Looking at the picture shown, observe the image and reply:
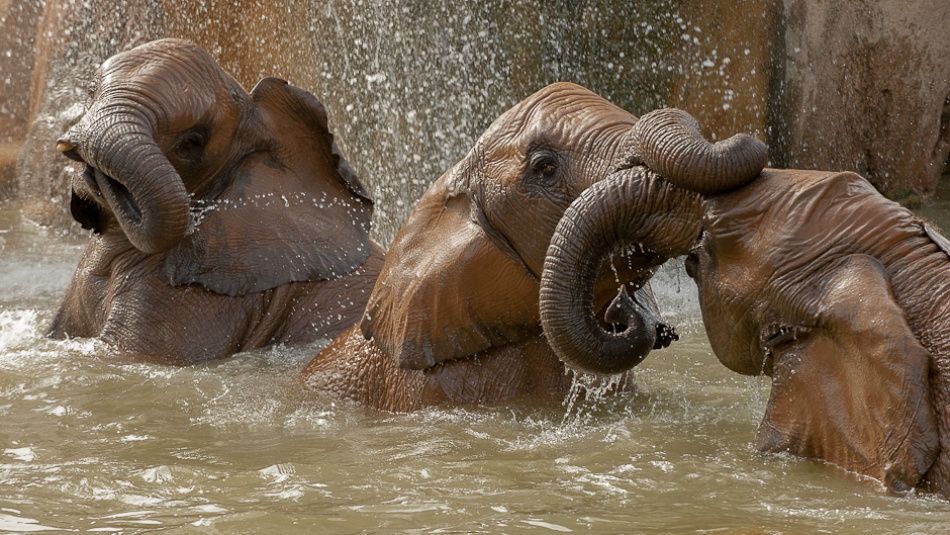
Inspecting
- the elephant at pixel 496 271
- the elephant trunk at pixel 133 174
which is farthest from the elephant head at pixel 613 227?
the elephant trunk at pixel 133 174

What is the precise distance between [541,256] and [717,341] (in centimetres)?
85

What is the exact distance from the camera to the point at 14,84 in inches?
717

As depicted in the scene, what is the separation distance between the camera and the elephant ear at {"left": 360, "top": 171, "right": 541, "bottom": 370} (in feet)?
17.6

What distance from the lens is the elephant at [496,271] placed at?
520cm

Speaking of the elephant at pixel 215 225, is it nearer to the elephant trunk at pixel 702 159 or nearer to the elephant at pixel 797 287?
the elephant at pixel 797 287

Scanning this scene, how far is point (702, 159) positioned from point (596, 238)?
446 millimetres

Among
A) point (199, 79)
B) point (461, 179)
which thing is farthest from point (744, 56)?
point (461, 179)

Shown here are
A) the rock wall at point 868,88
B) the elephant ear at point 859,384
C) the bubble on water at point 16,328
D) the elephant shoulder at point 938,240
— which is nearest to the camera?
the elephant ear at point 859,384

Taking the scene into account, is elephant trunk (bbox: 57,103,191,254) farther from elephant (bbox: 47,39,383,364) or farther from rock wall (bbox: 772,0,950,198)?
rock wall (bbox: 772,0,950,198)

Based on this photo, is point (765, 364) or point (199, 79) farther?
point (199, 79)

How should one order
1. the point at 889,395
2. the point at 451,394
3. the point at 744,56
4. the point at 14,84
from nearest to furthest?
the point at 889,395, the point at 451,394, the point at 744,56, the point at 14,84

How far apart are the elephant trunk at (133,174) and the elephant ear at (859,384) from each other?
3.36 meters

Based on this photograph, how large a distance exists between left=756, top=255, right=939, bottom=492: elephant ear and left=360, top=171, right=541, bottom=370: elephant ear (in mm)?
1208

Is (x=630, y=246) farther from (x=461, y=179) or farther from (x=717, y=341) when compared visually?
(x=461, y=179)
